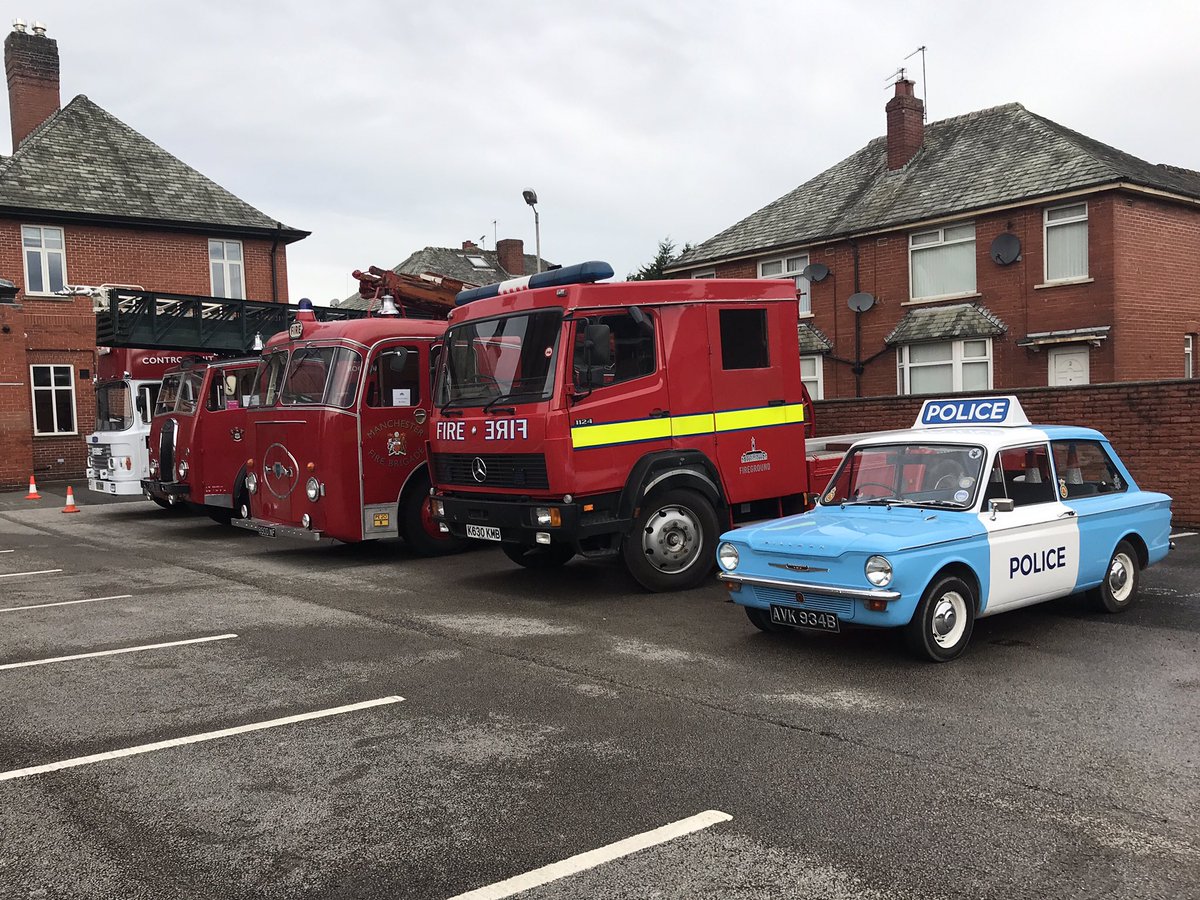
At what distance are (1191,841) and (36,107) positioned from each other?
118ft

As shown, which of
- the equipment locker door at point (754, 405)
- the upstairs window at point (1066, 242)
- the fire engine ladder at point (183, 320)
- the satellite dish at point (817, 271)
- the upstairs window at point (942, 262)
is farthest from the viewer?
the satellite dish at point (817, 271)

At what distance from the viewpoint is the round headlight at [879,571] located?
6.41 meters

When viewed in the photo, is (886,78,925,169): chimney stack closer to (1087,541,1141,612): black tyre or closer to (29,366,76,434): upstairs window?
(1087,541,1141,612): black tyre

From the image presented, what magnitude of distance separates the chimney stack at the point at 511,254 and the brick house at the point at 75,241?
19842 millimetres

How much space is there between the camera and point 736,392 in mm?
10320

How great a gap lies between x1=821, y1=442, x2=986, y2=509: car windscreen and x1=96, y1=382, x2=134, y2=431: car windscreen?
14536 mm

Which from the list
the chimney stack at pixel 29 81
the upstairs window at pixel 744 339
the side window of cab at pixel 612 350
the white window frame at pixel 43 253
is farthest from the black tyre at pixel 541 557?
the chimney stack at pixel 29 81

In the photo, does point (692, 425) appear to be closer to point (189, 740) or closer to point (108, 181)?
point (189, 740)

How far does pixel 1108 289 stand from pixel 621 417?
15.7 meters

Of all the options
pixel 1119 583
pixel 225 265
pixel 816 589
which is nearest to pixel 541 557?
pixel 816 589

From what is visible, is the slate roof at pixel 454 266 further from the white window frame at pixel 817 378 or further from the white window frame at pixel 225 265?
the white window frame at pixel 817 378

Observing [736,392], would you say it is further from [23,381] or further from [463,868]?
[23,381]

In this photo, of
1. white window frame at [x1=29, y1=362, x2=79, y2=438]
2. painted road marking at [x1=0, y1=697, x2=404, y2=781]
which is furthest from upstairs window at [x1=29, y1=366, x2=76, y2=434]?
painted road marking at [x1=0, y1=697, x2=404, y2=781]

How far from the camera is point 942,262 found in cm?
2416
